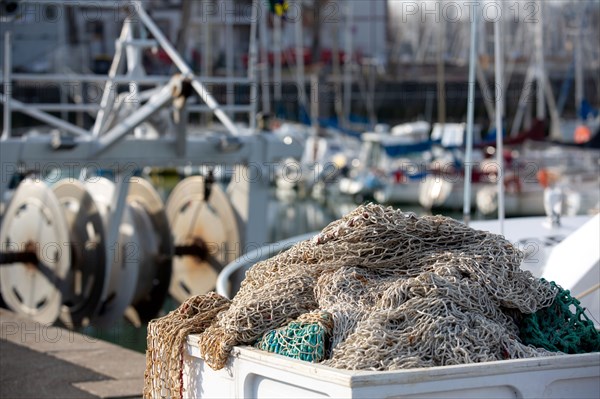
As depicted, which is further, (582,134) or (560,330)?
(582,134)

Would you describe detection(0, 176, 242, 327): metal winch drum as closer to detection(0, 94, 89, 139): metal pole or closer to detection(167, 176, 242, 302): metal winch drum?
detection(167, 176, 242, 302): metal winch drum

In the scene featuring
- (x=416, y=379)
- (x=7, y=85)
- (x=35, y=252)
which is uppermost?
(x=7, y=85)

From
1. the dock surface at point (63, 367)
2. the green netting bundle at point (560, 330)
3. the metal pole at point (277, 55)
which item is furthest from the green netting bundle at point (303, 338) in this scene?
the metal pole at point (277, 55)

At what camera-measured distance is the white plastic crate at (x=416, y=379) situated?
414 cm

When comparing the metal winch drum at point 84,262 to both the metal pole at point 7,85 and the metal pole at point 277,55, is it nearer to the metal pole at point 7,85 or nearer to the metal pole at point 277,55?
the metal pole at point 7,85

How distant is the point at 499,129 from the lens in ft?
29.0

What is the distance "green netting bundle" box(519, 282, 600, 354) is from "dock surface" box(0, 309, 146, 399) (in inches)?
124

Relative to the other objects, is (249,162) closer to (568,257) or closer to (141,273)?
(141,273)

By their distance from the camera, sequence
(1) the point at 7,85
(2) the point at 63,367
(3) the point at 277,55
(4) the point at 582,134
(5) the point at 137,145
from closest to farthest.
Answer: (2) the point at 63,367 < (5) the point at 137,145 < (1) the point at 7,85 < (4) the point at 582,134 < (3) the point at 277,55

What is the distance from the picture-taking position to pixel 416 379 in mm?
4164

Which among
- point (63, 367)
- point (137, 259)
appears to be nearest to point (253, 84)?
point (137, 259)

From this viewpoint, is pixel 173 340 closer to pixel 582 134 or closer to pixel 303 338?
pixel 303 338

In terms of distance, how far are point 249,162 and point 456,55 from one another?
182ft

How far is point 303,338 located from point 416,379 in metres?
0.59
